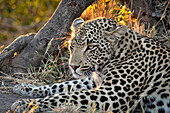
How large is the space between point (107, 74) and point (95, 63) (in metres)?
0.42

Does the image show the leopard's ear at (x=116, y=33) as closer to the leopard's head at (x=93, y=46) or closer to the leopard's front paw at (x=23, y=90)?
the leopard's head at (x=93, y=46)

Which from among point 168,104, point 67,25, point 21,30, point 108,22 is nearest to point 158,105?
point 168,104

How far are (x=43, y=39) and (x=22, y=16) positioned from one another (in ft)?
35.0

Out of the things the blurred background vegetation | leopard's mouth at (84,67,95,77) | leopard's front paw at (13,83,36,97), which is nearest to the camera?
leopard's mouth at (84,67,95,77)

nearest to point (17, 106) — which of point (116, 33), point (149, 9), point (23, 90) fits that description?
point (23, 90)

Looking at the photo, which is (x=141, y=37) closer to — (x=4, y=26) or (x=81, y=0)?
(x=81, y=0)

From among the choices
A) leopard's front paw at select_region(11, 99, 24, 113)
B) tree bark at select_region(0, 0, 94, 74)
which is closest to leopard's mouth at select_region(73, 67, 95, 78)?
leopard's front paw at select_region(11, 99, 24, 113)

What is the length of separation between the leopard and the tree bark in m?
1.50

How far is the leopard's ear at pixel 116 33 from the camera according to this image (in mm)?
5539

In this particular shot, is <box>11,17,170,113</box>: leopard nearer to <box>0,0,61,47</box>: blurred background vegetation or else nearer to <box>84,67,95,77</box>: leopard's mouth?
<box>84,67,95,77</box>: leopard's mouth

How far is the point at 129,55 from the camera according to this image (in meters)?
5.63

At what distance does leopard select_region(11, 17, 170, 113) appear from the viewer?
4969 millimetres

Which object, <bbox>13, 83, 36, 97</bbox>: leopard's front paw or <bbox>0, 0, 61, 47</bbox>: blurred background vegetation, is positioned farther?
<bbox>0, 0, 61, 47</bbox>: blurred background vegetation

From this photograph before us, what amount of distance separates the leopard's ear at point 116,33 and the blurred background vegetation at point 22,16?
11.2m
